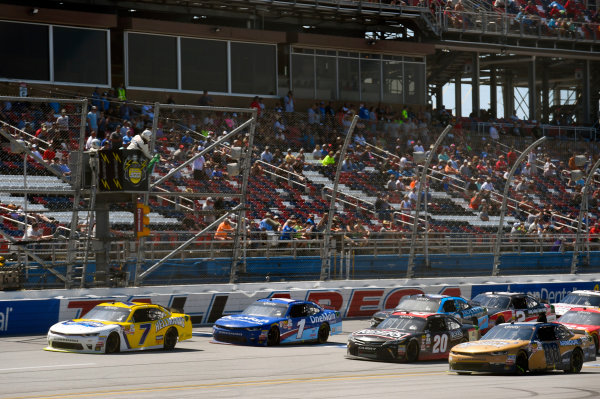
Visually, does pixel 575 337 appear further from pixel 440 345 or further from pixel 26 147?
pixel 26 147

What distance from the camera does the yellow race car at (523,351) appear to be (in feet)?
59.4

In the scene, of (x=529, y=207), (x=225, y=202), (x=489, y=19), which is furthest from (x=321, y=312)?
(x=489, y=19)

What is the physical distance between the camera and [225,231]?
81.1 feet

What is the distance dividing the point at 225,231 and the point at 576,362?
9321 mm

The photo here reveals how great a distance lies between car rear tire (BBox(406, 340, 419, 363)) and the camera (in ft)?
65.9

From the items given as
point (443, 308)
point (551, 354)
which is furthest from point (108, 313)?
point (551, 354)

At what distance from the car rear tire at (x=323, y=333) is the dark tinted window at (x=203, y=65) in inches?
713

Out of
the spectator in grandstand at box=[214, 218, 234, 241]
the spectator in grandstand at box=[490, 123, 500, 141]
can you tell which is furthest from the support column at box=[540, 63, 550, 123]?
the spectator in grandstand at box=[214, 218, 234, 241]

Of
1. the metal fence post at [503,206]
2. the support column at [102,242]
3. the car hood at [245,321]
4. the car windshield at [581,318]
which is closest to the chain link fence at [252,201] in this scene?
the support column at [102,242]

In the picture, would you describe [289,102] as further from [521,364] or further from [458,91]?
[521,364]

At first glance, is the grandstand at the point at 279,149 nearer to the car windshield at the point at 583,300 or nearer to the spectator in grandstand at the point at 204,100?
the spectator in grandstand at the point at 204,100

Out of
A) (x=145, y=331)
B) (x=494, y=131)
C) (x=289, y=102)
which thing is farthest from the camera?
(x=494, y=131)

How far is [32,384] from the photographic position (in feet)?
49.6

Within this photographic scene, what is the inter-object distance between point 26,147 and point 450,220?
43.3 ft
